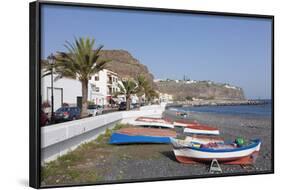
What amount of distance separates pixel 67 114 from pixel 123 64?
3.37ft

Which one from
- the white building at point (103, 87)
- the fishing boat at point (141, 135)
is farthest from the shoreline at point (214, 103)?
the white building at point (103, 87)

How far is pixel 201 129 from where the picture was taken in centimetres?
878

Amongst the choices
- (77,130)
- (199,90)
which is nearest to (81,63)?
(77,130)

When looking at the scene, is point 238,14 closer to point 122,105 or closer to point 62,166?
point 122,105

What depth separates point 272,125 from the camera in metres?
9.20

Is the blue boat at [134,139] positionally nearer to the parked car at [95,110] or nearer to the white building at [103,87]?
the parked car at [95,110]

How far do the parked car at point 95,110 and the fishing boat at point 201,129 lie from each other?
51.4 inches

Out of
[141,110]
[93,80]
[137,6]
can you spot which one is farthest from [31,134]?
[137,6]

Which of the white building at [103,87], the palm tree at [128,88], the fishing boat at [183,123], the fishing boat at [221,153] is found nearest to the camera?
the white building at [103,87]

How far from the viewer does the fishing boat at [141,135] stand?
27.3 ft

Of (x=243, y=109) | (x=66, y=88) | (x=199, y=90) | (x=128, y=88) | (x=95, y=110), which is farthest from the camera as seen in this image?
(x=243, y=109)

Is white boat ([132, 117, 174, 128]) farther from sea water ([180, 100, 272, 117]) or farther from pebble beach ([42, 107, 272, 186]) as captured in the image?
sea water ([180, 100, 272, 117])

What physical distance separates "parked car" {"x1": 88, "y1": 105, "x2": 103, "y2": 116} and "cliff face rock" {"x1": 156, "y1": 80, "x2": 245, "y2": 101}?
91 centimetres

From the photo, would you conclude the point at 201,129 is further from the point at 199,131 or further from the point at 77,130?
the point at 77,130
